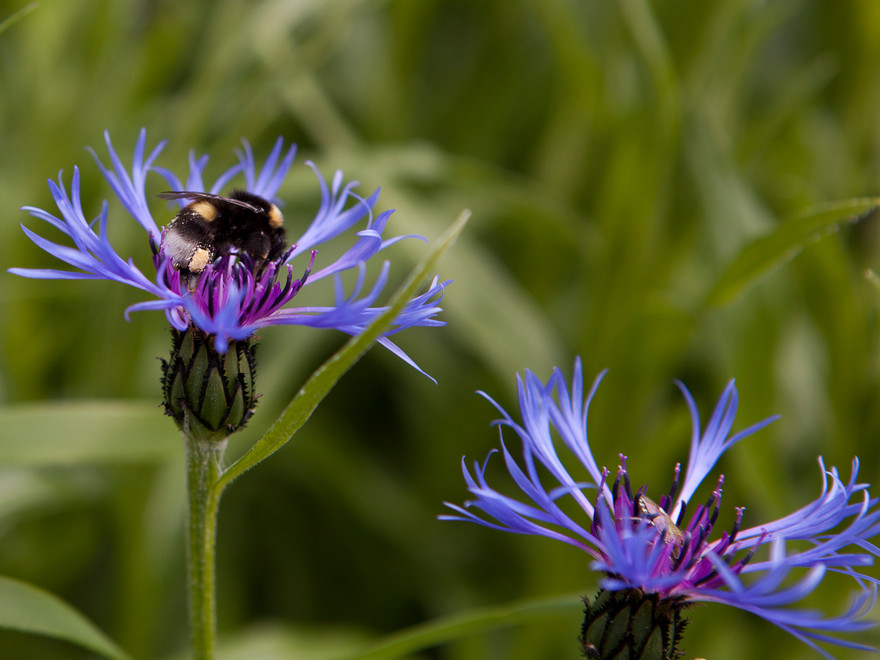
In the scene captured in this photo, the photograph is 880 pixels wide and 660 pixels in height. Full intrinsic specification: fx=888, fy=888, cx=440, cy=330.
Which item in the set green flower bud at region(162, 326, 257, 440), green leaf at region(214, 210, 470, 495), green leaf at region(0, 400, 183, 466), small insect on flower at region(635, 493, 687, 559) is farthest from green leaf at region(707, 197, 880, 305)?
green leaf at region(0, 400, 183, 466)

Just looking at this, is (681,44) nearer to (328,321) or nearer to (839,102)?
(839,102)

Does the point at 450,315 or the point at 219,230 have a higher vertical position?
the point at 450,315

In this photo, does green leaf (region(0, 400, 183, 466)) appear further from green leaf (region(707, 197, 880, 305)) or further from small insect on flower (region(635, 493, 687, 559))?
green leaf (region(707, 197, 880, 305))

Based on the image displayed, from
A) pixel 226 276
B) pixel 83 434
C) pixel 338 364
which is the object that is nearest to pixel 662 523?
pixel 338 364

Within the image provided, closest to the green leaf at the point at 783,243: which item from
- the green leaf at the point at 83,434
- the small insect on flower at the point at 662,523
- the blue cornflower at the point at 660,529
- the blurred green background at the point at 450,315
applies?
the blurred green background at the point at 450,315

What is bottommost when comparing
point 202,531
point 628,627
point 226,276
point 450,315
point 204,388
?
point 628,627

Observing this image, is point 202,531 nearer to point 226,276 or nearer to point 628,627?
point 226,276

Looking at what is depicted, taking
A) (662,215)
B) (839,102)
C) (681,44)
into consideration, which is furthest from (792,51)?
(662,215)

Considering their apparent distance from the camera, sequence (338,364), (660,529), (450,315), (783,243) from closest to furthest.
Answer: (338,364)
(660,529)
(783,243)
(450,315)
